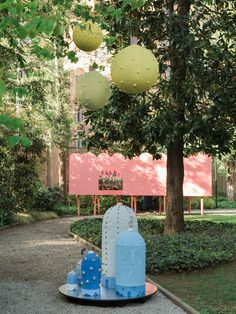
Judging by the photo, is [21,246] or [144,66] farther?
[21,246]

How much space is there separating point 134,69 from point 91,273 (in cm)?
535

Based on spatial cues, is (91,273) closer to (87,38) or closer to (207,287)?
(207,287)

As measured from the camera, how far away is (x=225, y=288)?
8.45 meters

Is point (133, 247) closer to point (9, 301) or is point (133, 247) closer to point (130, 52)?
point (9, 301)

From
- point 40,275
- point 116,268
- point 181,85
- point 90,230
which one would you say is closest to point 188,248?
point 40,275

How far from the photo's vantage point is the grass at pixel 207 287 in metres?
7.44

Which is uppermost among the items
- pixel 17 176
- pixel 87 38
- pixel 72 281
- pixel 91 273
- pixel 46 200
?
pixel 17 176

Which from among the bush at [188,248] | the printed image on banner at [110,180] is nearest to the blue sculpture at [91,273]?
the bush at [188,248]

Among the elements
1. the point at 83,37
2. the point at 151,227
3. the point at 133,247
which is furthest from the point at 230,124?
the point at 83,37

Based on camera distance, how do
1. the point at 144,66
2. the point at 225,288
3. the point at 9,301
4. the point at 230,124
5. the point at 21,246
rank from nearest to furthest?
1. the point at 144,66
2. the point at 9,301
3. the point at 225,288
4. the point at 230,124
5. the point at 21,246

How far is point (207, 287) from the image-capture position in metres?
8.64

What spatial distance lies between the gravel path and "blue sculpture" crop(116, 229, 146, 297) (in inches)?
9.9

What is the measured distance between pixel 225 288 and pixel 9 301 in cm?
318

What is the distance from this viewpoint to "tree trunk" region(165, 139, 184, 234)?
14.3m
